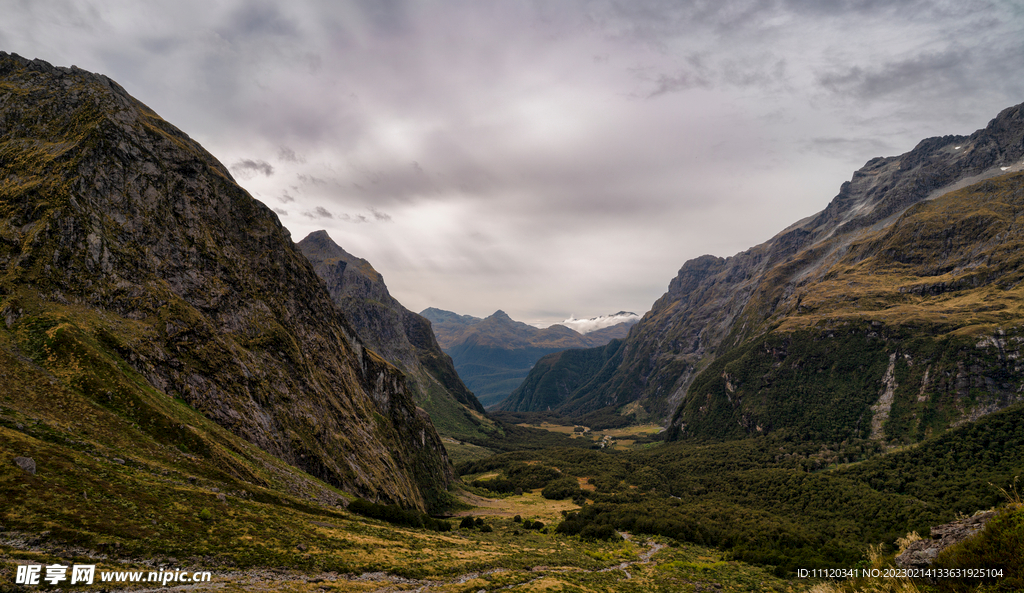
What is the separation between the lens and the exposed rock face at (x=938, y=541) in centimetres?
1859

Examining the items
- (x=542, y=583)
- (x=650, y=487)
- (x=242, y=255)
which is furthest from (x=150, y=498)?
(x=650, y=487)

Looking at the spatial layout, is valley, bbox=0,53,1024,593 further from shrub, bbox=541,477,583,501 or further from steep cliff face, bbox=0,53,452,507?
shrub, bbox=541,477,583,501

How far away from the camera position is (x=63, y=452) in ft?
90.5

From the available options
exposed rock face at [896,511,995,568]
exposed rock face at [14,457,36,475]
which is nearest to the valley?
exposed rock face at [14,457,36,475]

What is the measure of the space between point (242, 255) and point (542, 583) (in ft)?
265

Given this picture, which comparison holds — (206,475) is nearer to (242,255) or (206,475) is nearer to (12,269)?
(12,269)

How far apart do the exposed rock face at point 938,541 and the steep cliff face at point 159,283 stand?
209 feet

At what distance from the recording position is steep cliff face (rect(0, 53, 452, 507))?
44625 millimetres

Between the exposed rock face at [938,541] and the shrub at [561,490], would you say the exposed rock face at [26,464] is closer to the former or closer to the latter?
the exposed rock face at [938,541]

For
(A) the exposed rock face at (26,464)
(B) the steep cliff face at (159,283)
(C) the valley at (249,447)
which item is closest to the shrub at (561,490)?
(C) the valley at (249,447)

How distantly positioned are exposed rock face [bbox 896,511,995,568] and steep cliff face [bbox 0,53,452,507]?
63844mm

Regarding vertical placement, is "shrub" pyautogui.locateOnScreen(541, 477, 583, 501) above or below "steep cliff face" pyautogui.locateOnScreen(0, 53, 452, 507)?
below

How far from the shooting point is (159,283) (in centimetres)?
5631

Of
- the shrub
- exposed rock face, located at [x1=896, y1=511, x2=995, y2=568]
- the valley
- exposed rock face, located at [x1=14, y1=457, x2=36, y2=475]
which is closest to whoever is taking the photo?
exposed rock face, located at [x1=896, y1=511, x2=995, y2=568]
